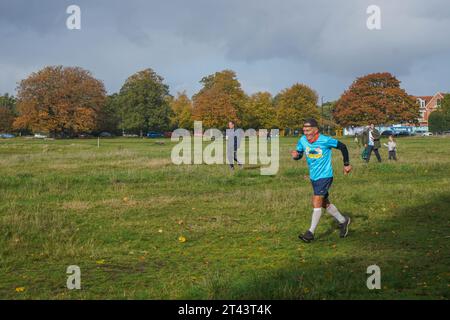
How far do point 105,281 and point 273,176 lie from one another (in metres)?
12.3

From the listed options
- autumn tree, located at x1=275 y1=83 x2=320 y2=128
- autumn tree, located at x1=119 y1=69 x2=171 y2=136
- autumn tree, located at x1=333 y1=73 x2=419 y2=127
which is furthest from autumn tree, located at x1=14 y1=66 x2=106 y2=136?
autumn tree, located at x1=333 y1=73 x2=419 y2=127

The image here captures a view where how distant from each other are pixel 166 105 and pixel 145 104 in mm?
4728

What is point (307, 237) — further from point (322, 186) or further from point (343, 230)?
point (322, 186)

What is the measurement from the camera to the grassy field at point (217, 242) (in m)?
5.48

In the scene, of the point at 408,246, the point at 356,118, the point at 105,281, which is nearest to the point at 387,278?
the point at 408,246

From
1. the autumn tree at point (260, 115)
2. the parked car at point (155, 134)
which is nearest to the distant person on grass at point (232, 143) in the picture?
the autumn tree at point (260, 115)

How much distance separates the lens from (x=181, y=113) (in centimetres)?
10462

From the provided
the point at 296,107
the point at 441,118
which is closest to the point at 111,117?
the point at 296,107

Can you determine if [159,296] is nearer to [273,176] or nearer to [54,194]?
[54,194]

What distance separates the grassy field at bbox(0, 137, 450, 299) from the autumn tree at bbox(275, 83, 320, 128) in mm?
85499

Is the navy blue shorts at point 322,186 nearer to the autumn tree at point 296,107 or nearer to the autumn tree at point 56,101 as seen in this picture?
the autumn tree at point 56,101

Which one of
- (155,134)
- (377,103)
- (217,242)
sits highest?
(377,103)

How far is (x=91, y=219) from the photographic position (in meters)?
9.84

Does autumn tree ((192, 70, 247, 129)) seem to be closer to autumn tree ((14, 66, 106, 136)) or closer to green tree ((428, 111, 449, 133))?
autumn tree ((14, 66, 106, 136))
